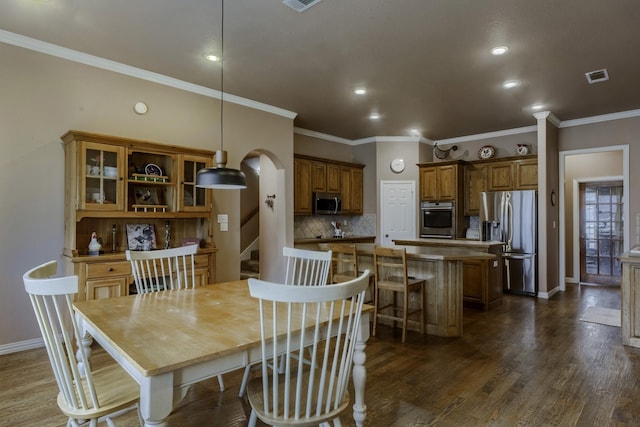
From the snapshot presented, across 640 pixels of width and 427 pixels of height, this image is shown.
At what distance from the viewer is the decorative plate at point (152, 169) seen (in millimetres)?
3730

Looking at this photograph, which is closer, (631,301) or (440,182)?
(631,301)

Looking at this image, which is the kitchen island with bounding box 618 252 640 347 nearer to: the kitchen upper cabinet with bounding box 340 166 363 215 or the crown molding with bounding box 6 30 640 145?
the crown molding with bounding box 6 30 640 145

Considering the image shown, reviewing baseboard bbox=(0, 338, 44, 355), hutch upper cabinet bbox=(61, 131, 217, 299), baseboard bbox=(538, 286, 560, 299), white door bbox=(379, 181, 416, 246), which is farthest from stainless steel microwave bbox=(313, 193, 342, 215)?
baseboard bbox=(0, 338, 44, 355)

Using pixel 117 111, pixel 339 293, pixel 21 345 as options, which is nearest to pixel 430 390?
pixel 339 293

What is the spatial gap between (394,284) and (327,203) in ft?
9.97

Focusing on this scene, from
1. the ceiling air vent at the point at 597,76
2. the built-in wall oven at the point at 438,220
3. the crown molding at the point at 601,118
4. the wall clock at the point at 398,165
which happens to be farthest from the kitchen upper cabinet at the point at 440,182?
the ceiling air vent at the point at 597,76

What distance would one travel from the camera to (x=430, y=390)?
2615 mm

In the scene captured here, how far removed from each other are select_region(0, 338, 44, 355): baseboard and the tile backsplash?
3.87 meters

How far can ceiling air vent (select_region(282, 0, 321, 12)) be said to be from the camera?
103 inches

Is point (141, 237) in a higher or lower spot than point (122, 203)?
lower

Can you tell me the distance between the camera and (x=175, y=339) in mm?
1524

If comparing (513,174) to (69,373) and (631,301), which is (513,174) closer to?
(631,301)

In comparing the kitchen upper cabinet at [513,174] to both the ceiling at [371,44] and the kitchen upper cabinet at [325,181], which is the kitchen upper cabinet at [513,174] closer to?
the ceiling at [371,44]

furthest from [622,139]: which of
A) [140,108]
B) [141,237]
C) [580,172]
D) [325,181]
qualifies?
[141,237]
